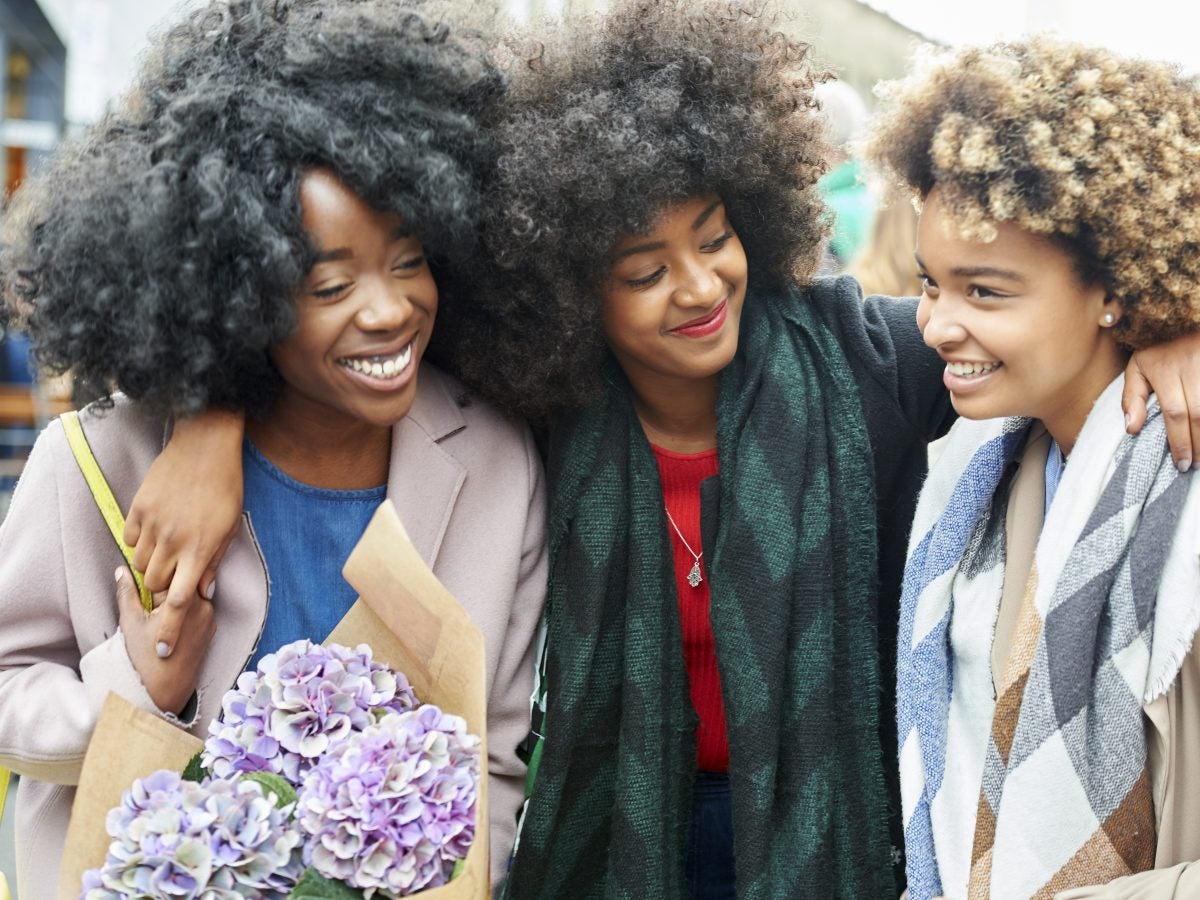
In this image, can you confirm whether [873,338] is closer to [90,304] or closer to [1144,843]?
[1144,843]

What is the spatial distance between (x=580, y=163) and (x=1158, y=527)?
1.18m

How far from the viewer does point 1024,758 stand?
2131 mm

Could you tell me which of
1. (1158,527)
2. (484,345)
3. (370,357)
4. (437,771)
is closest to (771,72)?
(484,345)

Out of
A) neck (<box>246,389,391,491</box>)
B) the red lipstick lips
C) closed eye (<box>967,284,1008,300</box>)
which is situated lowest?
neck (<box>246,389,391,491</box>)

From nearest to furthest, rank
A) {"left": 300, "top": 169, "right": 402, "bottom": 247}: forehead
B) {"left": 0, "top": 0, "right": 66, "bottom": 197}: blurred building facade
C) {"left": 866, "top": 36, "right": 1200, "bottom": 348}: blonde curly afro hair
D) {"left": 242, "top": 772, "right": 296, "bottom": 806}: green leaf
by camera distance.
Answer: {"left": 242, "top": 772, "right": 296, "bottom": 806}: green leaf < {"left": 866, "top": 36, "right": 1200, "bottom": 348}: blonde curly afro hair < {"left": 300, "top": 169, "right": 402, "bottom": 247}: forehead < {"left": 0, "top": 0, "right": 66, "bottom": 197}: blurred building facade

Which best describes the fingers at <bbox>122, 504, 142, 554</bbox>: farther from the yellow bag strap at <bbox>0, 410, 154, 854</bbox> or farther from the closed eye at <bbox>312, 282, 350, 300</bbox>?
the closed eye at <bbox>312, 282, 350, 300</bbox>

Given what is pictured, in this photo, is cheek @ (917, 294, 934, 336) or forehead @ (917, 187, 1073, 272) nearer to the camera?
forehead @ (917, 187, 1073, 272)

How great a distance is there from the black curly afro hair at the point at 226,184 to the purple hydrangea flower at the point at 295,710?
560 mm

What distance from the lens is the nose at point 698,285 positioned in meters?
2.50

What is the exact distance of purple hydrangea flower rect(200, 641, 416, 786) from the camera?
1.96 meters

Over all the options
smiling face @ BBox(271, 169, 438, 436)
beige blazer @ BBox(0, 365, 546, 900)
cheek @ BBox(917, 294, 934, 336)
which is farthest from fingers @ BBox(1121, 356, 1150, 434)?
smiling face @ BBox(271, 169, 438, 436)

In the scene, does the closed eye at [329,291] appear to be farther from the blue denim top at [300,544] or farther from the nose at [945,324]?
the nose at [945,324]

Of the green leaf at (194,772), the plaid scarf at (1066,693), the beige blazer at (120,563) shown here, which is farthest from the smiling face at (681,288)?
the green leaf at (194,772)

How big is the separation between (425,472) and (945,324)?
982 millimetres
